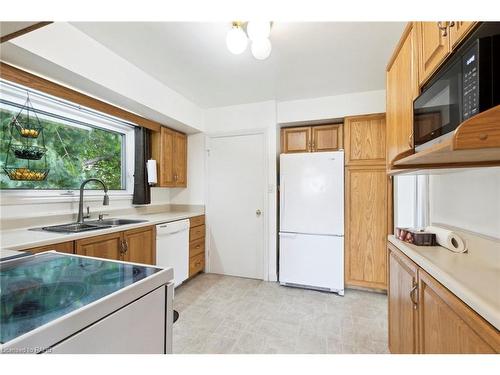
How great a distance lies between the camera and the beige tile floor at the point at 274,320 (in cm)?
177

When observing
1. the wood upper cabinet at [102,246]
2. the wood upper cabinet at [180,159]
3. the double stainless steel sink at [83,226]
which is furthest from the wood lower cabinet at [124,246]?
the wood upper cabinet at [180,159]

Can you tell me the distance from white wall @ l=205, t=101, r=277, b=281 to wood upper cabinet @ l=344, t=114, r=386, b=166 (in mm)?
872

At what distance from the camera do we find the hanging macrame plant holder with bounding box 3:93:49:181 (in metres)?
1.79

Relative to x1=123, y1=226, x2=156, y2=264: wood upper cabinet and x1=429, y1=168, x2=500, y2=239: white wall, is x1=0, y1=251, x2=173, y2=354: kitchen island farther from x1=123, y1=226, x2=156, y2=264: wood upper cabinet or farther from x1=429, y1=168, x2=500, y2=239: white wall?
x1=429, y1=168, x2=500, y2=239: white wall

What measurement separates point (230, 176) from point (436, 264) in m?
2.56

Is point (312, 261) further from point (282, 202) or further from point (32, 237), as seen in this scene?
point (32, 237)

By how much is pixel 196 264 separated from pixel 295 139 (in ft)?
6.75

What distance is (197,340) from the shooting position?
1.83 m

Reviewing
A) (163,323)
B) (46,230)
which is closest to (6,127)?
(46,230)

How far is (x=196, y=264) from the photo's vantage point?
122 inches

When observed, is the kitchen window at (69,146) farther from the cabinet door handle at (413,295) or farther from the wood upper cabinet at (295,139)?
the cabinet door handle at (413,295)

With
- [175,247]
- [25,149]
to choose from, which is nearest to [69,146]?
[25,149]

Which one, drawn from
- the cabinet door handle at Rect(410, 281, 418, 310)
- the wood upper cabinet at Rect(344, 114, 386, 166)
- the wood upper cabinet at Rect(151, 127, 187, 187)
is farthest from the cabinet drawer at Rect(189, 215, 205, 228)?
the cabinet door handle at Rect(410, 281, 418, 310)
